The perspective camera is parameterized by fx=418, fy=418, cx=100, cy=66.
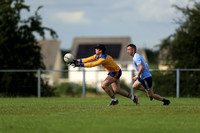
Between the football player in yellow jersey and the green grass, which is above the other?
the football player in yellow jersey

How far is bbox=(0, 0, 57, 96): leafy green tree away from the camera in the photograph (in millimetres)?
25125

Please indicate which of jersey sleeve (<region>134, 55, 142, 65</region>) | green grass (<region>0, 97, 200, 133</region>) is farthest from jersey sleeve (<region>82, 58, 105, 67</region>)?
green grass (<region>0, 97, 200, 133</region>)

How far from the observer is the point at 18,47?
26703 mm

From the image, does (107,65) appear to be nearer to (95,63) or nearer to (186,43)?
(95,63)

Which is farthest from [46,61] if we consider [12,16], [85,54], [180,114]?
[180,114]

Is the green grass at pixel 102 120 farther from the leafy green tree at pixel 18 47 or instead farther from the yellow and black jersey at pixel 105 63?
the leafy green tree at pixel 18 47

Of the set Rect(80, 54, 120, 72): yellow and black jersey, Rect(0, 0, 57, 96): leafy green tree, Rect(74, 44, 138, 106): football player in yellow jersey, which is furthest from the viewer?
Rect(0, 0, 57, 96): leafy green tree

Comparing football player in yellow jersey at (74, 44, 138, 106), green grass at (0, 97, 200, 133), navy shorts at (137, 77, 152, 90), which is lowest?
green grass at (0, 97, 200, 133)

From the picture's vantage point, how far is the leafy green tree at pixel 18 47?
25125 millimetres

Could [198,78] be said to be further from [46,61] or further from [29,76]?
[46,61]

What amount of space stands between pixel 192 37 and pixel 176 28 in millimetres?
1533

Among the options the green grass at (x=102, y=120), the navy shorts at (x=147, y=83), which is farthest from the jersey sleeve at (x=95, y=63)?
the green grass at (x=102, y=120)

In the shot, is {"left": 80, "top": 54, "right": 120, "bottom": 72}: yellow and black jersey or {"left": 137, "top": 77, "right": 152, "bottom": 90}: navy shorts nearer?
{"left": 80, "top": 54, "right": 120, "bottom": 72}: yellow and black jersey

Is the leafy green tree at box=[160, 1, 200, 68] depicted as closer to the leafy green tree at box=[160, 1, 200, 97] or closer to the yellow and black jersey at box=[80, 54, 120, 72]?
the leafy green tree at box=[160, 1, 200, 97]
